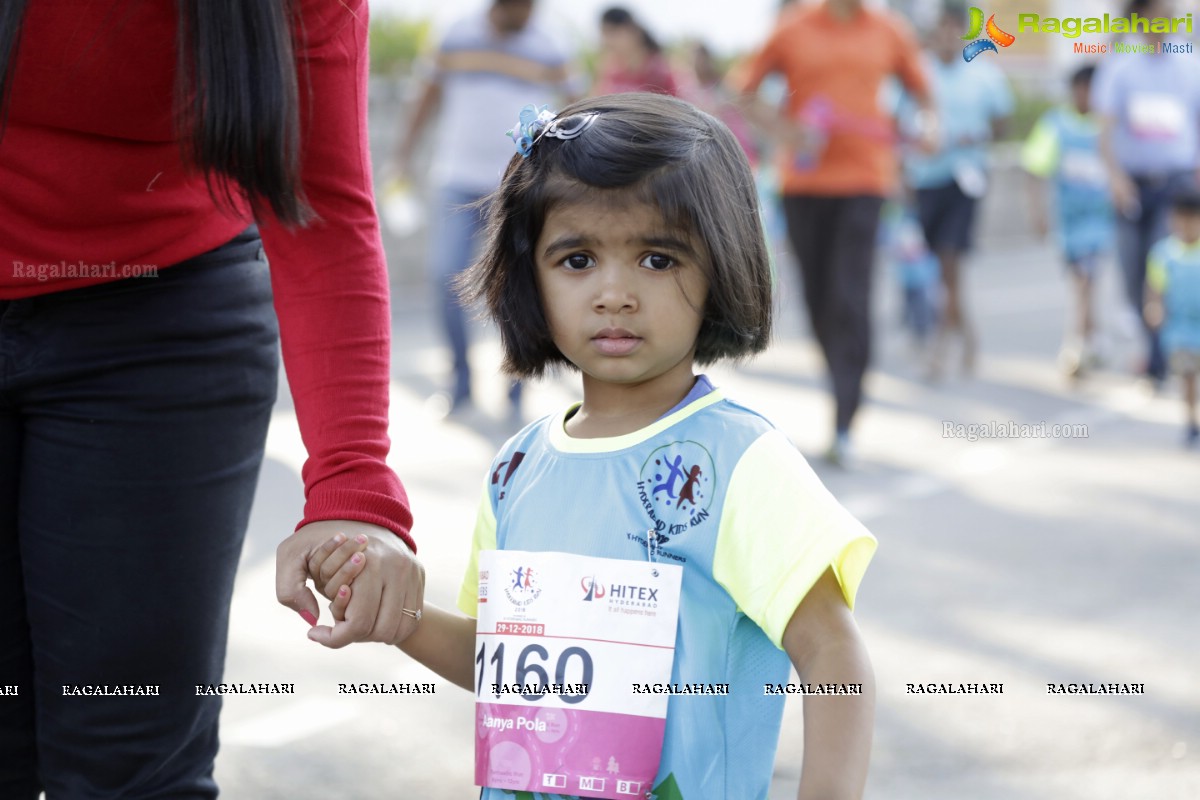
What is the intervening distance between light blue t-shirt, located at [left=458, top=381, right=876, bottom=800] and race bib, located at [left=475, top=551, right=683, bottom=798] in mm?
24

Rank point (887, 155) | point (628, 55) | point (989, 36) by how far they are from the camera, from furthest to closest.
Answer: point (628, 55)
point (887, 155)
point (989, 36)

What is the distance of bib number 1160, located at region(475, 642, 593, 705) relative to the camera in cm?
208

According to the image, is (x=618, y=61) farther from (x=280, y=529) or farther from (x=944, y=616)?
(x=944, y=616)

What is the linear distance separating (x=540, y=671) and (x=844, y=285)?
5.17 meters

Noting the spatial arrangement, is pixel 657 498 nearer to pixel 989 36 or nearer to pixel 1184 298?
pixel 989 36

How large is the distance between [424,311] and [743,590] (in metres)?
11.2

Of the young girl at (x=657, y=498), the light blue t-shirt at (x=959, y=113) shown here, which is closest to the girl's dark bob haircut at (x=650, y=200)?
the young girl at (x=657, y=498)

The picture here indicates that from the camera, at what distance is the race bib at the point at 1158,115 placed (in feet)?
31.6

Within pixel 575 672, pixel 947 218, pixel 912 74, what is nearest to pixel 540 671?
pixel 575 672

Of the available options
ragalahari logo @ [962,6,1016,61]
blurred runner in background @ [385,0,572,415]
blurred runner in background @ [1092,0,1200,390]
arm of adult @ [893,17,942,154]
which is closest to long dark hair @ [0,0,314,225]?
ragalahari logo @ [962,6,1016,61]

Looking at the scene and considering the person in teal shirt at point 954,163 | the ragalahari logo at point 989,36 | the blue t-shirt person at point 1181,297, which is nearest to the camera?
the ragalahari logo at point 989,36

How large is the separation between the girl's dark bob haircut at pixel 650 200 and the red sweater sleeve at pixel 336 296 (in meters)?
0.25

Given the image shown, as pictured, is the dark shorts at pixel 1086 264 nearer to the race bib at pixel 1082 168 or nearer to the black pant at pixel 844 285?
the race bib at pixel 1082 168

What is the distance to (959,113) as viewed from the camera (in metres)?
10.9
